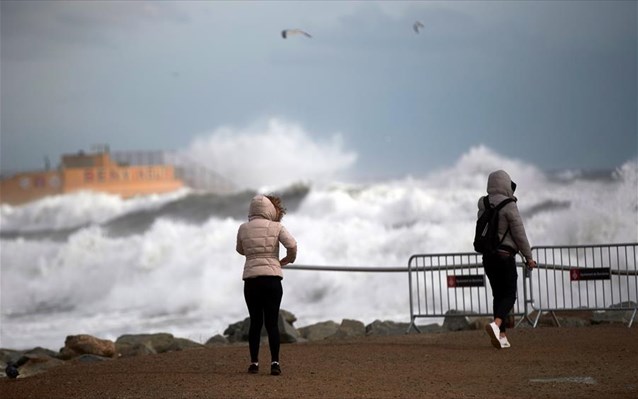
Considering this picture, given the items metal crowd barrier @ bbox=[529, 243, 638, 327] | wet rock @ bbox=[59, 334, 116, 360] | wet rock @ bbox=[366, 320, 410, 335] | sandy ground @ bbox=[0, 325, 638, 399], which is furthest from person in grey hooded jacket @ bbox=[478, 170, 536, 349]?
wet rock @ bbox=[59, 334, 116, 360]

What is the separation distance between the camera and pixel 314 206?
119 ft

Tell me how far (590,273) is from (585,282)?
403 cm

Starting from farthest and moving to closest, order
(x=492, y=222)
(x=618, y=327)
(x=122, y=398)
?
1. (x=618, y=327)
2. (x=492, y=222)
3. (x=122, y=398)

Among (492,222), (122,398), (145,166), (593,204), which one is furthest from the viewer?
(145,166)

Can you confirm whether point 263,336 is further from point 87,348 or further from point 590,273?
point 590,273

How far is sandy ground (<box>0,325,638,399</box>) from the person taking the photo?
9055mm

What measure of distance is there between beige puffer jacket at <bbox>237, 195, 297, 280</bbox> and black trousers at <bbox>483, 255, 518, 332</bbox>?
7.37 feet

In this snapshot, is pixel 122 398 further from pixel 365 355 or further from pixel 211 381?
pixel 365 355

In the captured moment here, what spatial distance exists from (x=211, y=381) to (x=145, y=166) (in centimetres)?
3185

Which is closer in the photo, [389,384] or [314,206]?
[389,384]

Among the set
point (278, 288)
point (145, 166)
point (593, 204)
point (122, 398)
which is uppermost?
point (145, 166)

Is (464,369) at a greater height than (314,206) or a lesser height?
lesser

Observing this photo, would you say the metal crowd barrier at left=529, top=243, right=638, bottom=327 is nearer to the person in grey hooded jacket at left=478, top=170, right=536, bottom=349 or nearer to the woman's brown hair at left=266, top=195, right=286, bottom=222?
the person in grey hooded jacket at left=478, top=170, right=536, bottom=349

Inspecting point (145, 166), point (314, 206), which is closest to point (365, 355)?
point (314, 206)
